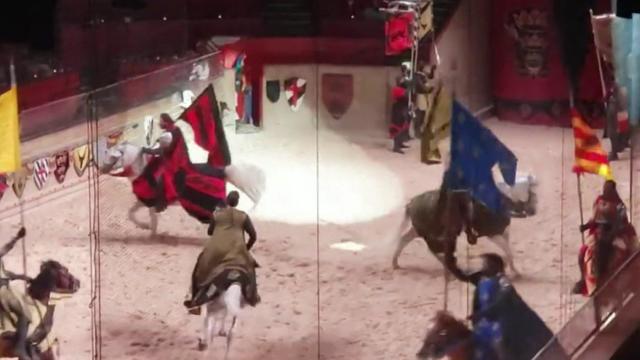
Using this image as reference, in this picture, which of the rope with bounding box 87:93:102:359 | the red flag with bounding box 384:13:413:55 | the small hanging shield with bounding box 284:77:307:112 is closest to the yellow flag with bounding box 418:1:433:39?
the red flag with bounding box 384:13:413:55

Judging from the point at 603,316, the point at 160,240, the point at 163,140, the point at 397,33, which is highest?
the point at 397,33

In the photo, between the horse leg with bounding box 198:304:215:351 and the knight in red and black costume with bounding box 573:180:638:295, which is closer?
the horse leg with bounding box 198:304:215:351

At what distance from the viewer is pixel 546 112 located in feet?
4.55

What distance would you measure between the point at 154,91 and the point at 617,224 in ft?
1.92

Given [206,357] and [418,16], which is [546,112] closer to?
[418,16]

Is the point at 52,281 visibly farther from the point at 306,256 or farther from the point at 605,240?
the point at 605,240

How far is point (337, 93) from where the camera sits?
1365 mm

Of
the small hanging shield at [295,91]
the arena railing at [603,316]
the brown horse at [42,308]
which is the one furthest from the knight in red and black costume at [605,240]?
the brown horse at [42,308]

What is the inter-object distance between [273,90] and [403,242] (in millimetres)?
217

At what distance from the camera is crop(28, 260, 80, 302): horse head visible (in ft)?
4.59

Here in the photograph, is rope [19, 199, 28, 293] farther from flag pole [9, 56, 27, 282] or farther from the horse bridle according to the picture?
the horse bridle

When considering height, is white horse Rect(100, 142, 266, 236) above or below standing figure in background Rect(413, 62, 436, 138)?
below

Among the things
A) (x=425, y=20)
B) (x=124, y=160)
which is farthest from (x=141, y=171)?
(x=425, y=20)

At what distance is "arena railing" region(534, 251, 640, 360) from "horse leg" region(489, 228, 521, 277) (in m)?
0.10
